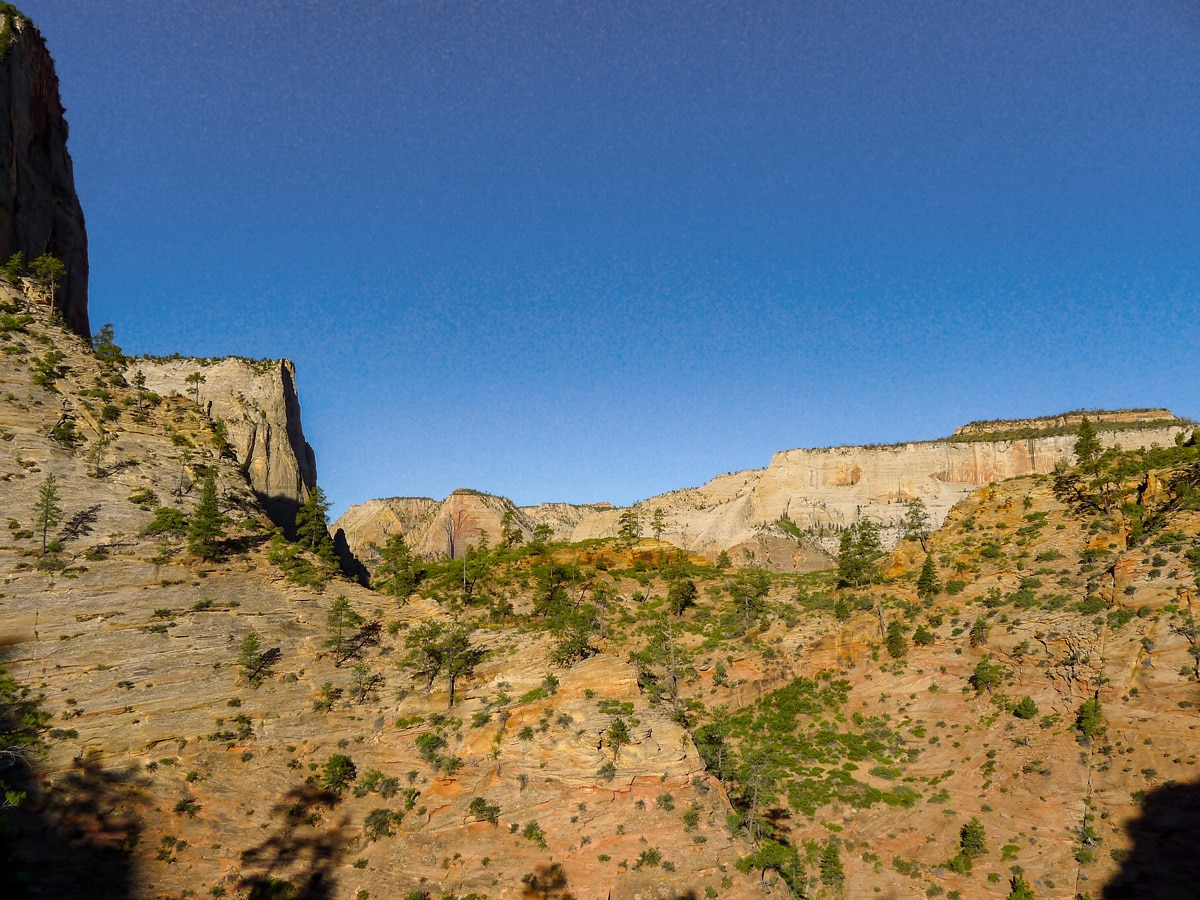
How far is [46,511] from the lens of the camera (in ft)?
145

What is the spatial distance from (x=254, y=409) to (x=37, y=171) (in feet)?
115

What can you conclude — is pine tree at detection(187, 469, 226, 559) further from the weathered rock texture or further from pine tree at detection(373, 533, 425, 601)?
the weathered rock texture

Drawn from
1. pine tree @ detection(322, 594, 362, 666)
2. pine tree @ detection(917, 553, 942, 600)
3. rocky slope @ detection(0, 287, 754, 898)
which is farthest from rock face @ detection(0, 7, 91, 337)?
pine tree @ detection(917, 553, 942, 600)

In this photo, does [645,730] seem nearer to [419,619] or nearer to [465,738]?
[465,738]

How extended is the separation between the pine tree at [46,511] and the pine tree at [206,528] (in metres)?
8.27

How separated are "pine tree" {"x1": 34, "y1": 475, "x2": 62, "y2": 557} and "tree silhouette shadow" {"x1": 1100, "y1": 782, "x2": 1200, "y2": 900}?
68359 mm

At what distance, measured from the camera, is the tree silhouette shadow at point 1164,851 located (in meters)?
32.8

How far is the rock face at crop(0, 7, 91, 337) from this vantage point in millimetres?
61438

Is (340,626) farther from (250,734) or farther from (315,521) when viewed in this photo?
(315,521)

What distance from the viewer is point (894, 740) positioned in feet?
172

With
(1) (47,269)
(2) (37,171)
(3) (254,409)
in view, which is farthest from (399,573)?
(2) (37,171)

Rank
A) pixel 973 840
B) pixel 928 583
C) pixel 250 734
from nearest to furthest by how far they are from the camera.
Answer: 1. pixel 973 840
2. pixel 250 734
3. pixel 928 583

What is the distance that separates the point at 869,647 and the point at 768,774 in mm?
17034

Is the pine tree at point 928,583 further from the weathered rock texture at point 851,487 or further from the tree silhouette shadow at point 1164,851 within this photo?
the weathered rock texture at point 851,487
